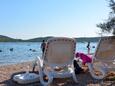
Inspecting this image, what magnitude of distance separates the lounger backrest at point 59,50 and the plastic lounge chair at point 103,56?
37.3 inches

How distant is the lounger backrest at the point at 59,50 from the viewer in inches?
360

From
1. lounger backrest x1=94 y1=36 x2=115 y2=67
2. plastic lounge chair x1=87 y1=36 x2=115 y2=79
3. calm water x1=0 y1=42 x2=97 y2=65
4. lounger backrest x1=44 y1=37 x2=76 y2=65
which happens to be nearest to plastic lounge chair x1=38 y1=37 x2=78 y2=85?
lounger backrest x1=44 y1=37 x2=76 y2=65

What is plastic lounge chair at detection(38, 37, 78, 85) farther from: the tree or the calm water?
the calm water

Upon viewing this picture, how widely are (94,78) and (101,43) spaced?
1.12 meters

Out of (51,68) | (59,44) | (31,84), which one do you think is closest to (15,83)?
Answer: (31,84)

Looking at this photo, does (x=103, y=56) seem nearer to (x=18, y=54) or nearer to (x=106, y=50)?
(x=106, y=50)

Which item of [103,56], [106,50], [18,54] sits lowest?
[18,54]

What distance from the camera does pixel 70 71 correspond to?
9.32 metres

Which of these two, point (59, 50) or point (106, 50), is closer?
point (59, 50)

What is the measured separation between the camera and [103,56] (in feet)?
33.1

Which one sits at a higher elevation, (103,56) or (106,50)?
(106,50)

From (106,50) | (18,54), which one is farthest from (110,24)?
(18,54)

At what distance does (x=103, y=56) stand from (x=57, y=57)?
5.37ft

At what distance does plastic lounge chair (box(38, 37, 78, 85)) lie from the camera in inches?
359
